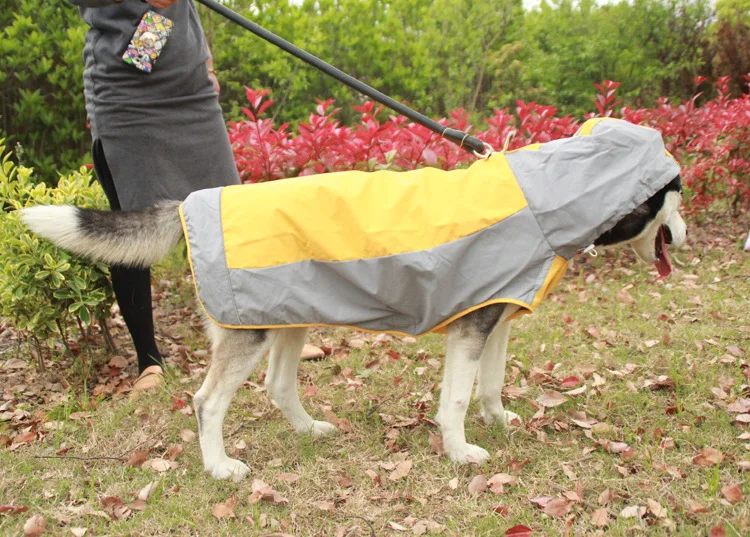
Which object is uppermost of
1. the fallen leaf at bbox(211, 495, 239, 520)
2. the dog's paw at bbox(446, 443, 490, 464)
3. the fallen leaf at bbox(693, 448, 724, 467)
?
the fallen leaf at bbox(693, 448, 724, 467)

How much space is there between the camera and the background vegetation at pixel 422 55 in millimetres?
6879

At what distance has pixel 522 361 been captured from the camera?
4289 millimetres

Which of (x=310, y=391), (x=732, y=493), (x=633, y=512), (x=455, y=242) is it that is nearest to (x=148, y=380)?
(x=310, y=391)

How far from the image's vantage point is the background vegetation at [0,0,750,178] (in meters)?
6.88

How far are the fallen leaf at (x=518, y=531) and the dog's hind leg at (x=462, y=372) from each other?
0.54m

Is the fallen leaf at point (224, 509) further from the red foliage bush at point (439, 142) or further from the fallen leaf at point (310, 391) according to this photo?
the red foliage bush at point (439, 142)

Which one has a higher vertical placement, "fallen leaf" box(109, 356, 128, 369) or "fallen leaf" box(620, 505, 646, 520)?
"fallen leaf" box(620, 505, 646, 520)

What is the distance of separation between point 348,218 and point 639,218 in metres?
1.31

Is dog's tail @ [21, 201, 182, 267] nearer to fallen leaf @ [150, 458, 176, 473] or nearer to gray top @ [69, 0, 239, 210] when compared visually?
gray top @ [69, 0, 239, 210]

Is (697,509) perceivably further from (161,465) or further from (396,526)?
(161,465)

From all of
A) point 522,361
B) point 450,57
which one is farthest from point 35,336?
point 450,57

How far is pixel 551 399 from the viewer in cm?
370

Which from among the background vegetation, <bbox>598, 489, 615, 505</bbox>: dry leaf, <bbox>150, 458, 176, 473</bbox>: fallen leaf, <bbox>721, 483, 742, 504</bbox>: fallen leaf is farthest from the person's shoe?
the background vegetation

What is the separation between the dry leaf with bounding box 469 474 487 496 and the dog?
0.98 ft
